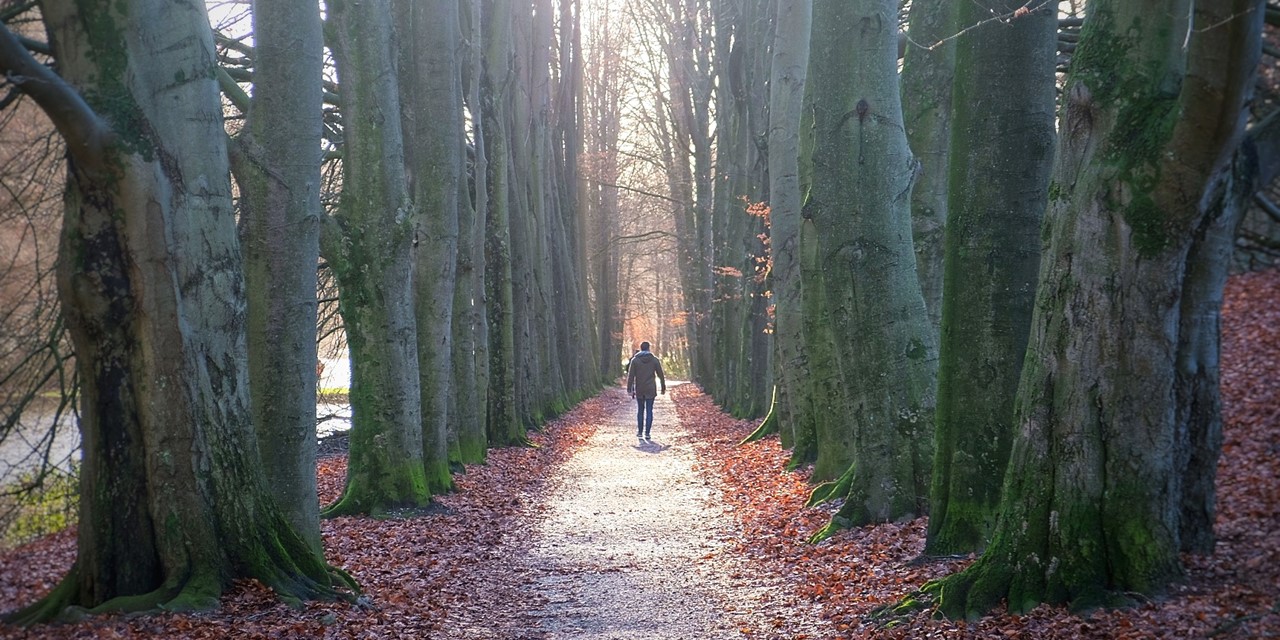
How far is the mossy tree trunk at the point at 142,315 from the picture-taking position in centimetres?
607

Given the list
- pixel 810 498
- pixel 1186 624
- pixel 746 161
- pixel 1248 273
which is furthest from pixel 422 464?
pixel 746 161

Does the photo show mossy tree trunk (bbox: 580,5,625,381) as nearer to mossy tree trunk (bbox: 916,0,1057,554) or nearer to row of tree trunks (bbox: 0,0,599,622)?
row of tree trunks (bbox: 0,0,599,622)

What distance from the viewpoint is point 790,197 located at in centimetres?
1622

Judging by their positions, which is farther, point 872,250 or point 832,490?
point 832,490

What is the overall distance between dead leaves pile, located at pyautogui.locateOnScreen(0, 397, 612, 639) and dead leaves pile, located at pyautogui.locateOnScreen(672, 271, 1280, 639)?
2.44 m

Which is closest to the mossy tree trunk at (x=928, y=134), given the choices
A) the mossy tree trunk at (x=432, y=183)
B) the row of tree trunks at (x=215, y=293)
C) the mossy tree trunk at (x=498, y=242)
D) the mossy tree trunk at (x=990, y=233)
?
the mossy tree trunk at (x=990, y=233)

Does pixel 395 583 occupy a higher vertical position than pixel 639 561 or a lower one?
higher

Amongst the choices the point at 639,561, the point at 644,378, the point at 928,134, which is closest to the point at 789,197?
the point at 928,134

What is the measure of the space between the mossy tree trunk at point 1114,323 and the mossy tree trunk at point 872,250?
12.6 feet

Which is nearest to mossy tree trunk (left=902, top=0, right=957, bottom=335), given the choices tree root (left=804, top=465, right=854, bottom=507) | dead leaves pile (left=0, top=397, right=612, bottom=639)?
tree root (left=804, top=465, right=854, bottom=507)

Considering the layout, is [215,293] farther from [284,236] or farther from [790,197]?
[790,197]

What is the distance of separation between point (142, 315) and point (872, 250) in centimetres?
608

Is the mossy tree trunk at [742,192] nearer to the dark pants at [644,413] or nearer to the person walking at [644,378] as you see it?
the person walking at [644,378]

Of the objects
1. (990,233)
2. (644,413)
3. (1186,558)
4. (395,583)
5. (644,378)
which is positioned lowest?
(395,583)
